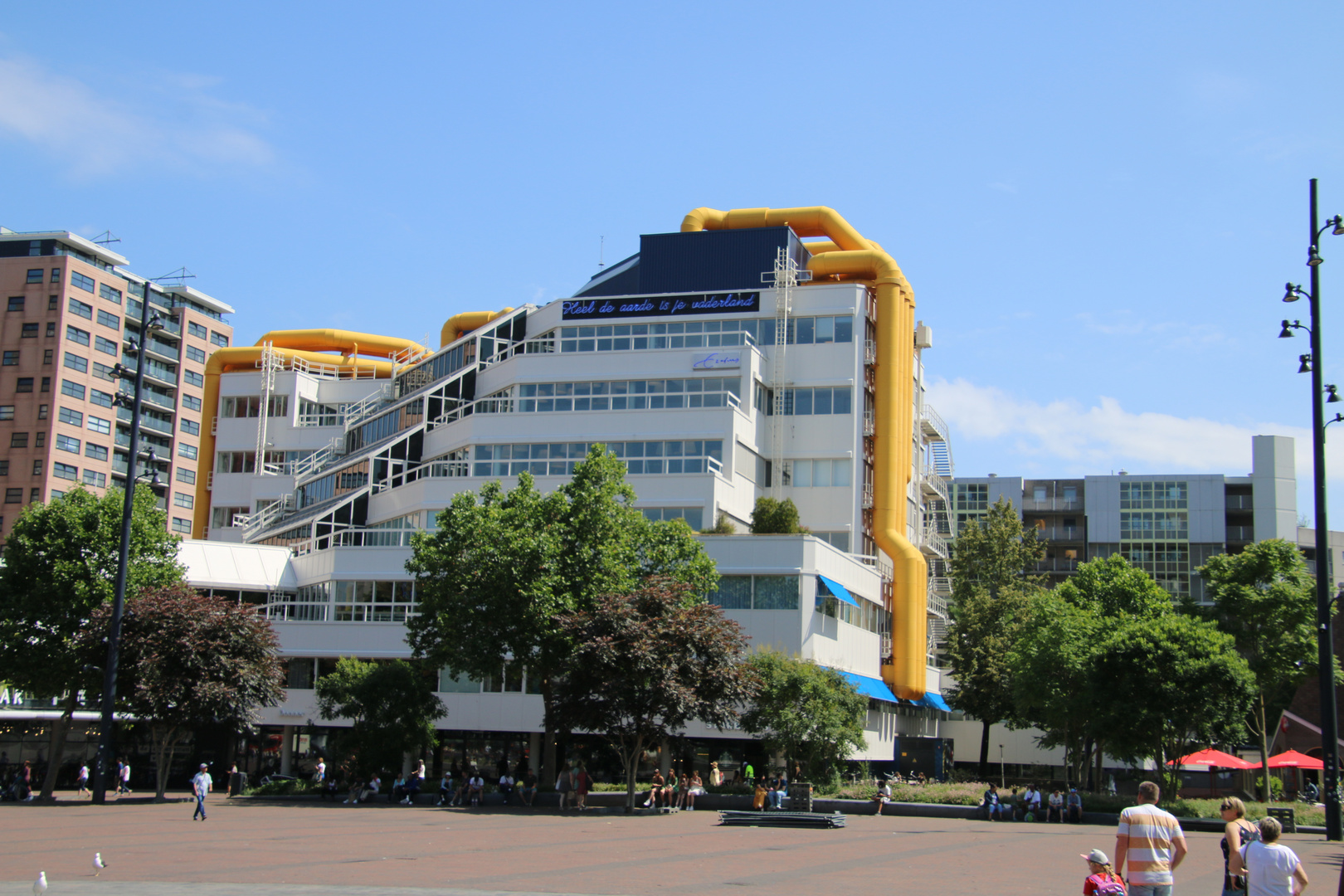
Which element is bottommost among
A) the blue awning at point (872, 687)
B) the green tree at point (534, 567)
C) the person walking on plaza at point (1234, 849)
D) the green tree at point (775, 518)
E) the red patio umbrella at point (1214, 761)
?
the red patio umbrella at point (1214, 761)

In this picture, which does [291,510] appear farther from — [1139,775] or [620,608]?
[1139,775]

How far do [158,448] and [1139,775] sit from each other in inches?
3462

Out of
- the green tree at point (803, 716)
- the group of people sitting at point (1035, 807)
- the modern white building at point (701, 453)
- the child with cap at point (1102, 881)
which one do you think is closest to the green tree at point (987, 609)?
the modern white building at point (701, 453)

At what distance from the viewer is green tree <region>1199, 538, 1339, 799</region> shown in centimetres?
5175

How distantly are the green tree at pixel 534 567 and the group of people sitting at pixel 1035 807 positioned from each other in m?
11.3

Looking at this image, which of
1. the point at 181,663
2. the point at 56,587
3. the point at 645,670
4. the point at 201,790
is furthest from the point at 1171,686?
the point at 56,587

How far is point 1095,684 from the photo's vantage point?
4153 centimetres

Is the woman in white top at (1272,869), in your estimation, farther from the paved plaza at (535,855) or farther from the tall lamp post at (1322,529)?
the tall lamp post at (1322,529)

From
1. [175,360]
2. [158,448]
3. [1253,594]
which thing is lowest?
[1253,594]

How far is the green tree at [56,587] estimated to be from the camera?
4306cm

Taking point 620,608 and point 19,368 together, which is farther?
point 19,368

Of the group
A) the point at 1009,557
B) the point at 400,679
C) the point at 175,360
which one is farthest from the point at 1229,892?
the point at 175,360

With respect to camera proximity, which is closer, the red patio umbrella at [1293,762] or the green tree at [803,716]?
the green tree at [803,716]

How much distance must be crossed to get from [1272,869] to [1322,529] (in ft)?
51.1
